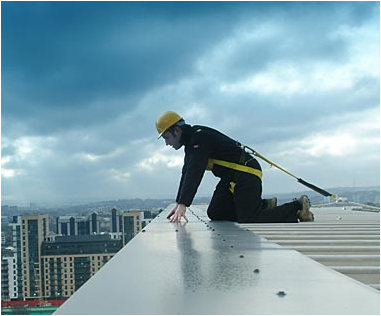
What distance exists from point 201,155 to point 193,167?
0.16 metres

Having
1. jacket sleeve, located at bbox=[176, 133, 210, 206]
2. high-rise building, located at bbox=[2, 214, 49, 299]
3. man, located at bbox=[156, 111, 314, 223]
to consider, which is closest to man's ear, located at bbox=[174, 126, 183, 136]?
man, located at bbox=[156, 111, 314, 223]

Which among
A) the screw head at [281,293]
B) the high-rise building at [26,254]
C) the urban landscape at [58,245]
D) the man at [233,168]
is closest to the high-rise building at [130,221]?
the urban landscape at [58,245]

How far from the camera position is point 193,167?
4.43m

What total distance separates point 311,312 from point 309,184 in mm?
4044

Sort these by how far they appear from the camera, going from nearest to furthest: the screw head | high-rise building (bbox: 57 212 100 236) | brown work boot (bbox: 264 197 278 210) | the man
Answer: the screw head < the man < brown work boot (bbox: 264 197 278 210) < high-rise building (bbox: 57 212 100 236)

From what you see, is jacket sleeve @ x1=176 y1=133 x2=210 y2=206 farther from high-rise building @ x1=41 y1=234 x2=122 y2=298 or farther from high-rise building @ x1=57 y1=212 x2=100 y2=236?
high-rise building @ x1=57 y1=212 x2=100 y2=236

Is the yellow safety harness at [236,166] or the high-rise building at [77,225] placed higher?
the yellow safety harness at [236,166]

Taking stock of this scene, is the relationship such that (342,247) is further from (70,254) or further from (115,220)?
(115,220)

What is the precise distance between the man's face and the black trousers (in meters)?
0.65

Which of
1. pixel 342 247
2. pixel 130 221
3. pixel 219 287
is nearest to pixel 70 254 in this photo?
pixel 130 221

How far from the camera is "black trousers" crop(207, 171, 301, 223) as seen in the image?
477 cm

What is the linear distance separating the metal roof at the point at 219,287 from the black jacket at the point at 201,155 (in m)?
1.79

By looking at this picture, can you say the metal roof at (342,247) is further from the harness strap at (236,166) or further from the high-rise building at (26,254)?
the high-rise building at (26,254)

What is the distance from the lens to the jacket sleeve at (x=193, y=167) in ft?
14.1
